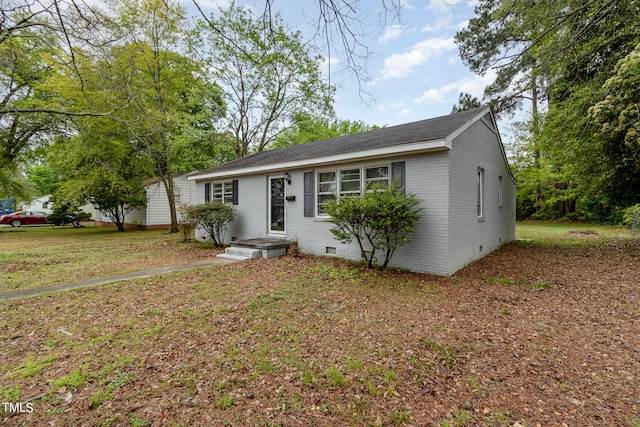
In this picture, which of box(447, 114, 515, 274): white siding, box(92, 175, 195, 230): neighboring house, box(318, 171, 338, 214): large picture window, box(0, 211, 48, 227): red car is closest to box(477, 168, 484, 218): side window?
box(447, 114, 515, 274): white siding

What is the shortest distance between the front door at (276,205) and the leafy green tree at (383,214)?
10.2 feet

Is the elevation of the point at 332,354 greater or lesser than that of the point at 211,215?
lesser

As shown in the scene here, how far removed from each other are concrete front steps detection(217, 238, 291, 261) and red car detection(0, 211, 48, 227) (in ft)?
77.4

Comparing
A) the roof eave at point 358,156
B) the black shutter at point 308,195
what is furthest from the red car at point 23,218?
the black shutter at point 308,195

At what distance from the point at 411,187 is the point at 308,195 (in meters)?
3.03

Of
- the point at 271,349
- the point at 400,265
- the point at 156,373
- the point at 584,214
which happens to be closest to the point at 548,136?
the point at 400,265

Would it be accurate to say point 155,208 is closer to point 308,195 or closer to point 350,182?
point 308,195

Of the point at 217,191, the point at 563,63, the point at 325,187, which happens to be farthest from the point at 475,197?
the point at 217,191

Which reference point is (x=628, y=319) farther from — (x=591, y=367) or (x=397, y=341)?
(x=397, y=341)

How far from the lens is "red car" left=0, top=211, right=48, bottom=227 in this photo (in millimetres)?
21656

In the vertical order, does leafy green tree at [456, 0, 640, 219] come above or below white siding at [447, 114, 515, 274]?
above

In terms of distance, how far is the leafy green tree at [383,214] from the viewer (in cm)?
574

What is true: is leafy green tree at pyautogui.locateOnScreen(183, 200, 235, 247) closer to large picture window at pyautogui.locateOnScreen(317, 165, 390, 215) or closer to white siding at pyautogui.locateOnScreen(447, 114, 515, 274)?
large picture window at pyautogui.locateOnScreen(317, 165, 390, 215)

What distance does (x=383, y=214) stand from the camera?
5691 millimetres
